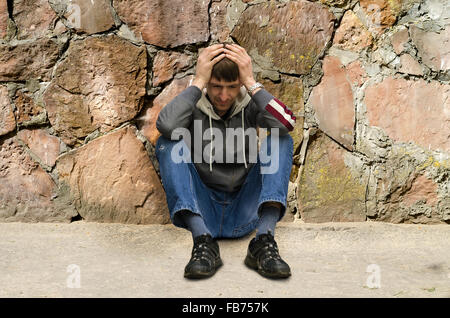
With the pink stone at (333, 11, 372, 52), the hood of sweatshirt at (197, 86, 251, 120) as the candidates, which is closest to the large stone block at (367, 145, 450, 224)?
the pink stone at (333, 11, 372, 52)

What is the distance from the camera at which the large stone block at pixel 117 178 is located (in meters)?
2.52

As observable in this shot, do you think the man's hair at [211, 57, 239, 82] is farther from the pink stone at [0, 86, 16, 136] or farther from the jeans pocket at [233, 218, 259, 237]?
the pink stone at [0, 86, 16, 136]

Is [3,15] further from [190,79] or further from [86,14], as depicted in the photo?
[190,79]

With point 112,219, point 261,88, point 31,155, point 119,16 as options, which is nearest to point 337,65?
point 261,88

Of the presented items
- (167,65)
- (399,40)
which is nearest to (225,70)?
(167,65)

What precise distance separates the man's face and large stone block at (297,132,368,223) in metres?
0.51

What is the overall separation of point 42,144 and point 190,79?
0.75 meters

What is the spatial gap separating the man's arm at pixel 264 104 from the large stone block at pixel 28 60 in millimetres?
845

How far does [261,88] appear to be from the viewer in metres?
2.19

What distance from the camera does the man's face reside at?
2.20m

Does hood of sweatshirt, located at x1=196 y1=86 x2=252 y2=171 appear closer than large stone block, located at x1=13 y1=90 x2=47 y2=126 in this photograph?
Yes

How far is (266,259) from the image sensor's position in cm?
191

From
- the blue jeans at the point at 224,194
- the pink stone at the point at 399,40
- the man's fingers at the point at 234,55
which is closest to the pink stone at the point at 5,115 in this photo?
the blue jeans at the point at 224,194

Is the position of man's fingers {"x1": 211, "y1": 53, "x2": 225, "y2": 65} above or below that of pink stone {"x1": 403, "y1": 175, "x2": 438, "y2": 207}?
above
